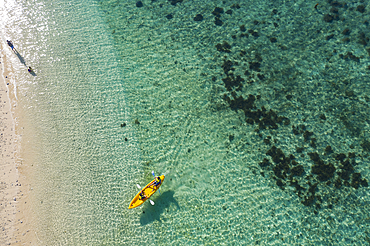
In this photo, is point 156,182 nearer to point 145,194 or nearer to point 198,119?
point 145,194

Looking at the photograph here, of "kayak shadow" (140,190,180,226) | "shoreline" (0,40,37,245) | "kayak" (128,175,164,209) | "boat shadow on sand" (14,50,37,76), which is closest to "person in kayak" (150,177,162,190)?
"kayak" (128,175,164,209)

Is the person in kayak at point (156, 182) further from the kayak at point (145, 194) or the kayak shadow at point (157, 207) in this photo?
the kayak shadow at point (157, 207)

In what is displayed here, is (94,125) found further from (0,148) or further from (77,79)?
(0,148)

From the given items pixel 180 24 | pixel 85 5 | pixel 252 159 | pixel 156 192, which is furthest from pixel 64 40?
pixel 252 159

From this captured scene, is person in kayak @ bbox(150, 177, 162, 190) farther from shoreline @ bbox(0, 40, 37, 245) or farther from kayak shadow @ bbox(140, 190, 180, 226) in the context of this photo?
shoreline @ bbox(0, 40, 37, 245)

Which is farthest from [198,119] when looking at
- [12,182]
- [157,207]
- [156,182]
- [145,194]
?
[12,182]
